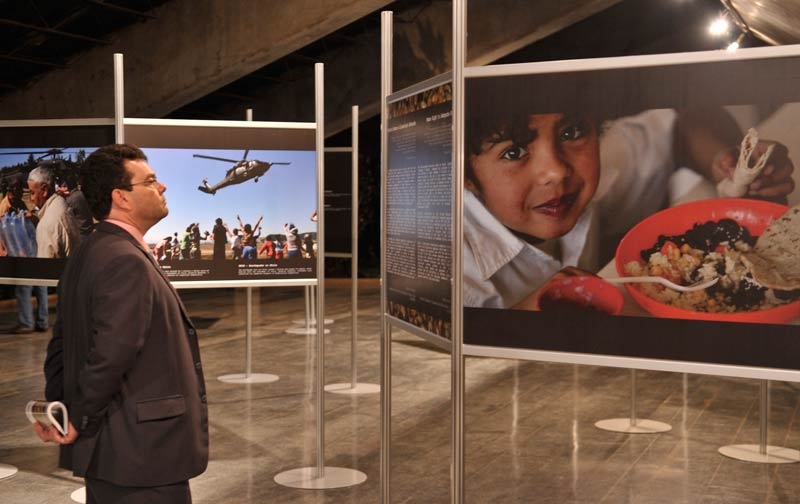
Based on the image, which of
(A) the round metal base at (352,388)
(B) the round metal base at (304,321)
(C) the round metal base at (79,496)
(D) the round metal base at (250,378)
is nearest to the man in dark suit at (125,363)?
(C) the round metal base at (79,496)

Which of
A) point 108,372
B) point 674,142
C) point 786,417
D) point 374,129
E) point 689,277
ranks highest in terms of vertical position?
point 374,129

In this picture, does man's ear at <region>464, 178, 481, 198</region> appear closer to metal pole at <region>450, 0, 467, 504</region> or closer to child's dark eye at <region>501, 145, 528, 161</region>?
metal pole at <region>450, 0, 467, 504</region>

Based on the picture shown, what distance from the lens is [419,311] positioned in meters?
4.25

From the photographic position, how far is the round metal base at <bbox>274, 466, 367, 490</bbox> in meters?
5.90

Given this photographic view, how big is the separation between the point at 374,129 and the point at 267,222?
19025 millimetres

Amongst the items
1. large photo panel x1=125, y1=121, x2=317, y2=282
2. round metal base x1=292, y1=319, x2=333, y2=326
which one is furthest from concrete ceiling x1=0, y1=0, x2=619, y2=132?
large photo panel x1=125, y1=121, x2=317, y2=282

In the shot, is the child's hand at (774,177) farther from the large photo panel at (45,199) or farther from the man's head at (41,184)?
the man's head at (41,184)

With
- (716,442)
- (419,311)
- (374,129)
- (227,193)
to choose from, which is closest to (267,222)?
(227,193)

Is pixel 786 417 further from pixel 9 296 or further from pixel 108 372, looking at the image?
pixel 9 296

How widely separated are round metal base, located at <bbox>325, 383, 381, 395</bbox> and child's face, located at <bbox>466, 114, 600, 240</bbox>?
5411 mm

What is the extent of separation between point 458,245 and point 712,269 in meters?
0.93

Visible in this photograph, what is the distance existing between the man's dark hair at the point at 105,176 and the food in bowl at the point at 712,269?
1694 millimetres

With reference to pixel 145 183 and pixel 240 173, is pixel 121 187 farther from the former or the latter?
pixel 240 173

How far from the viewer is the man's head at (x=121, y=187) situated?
10.5 ft
